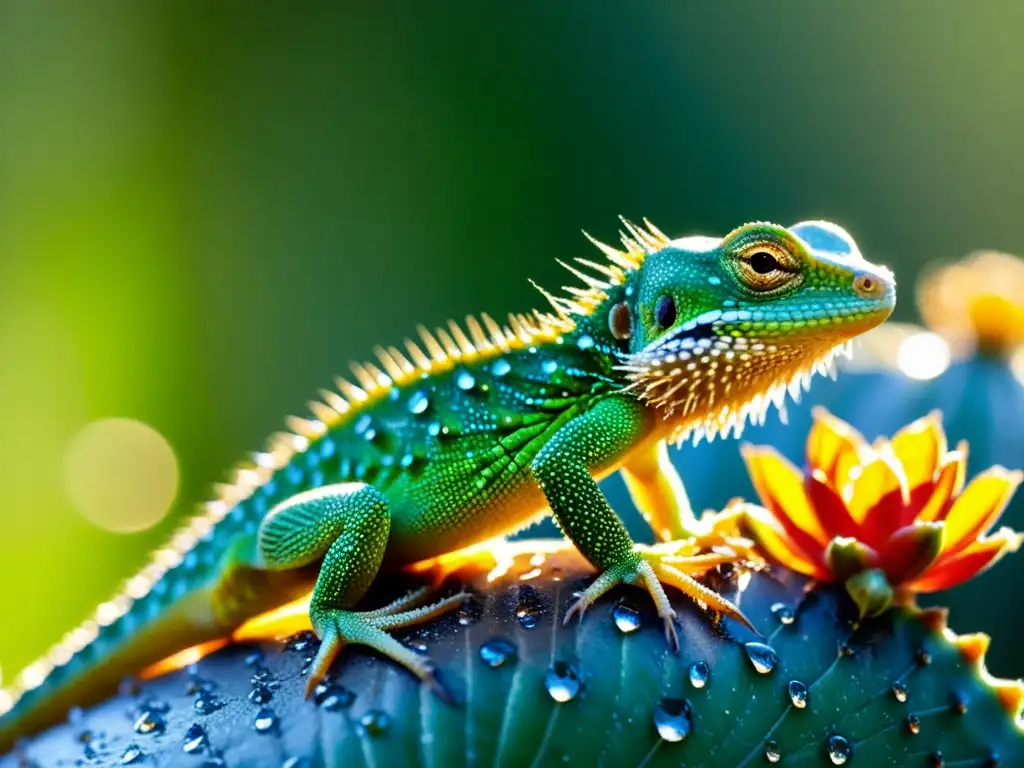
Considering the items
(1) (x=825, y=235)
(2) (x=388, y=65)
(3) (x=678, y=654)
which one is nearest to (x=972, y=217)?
(2) (x=388, y=65)

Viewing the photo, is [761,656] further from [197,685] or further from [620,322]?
[197,685]

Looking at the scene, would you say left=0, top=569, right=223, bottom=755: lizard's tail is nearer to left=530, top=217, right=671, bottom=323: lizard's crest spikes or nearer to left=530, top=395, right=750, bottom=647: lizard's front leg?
left=530, top=395, right=750, bottom=647: lizard's front leg

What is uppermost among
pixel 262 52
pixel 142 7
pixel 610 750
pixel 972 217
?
pixel 142 7

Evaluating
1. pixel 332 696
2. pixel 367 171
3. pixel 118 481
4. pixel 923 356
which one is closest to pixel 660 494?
pixel 332 696

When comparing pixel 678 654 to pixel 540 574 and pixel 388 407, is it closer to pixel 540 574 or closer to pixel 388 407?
pixel 540 574

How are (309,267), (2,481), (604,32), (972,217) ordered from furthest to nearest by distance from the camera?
(309,267) < (604,32) < (972,217) < (2,481)

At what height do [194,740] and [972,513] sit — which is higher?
[194,740]
